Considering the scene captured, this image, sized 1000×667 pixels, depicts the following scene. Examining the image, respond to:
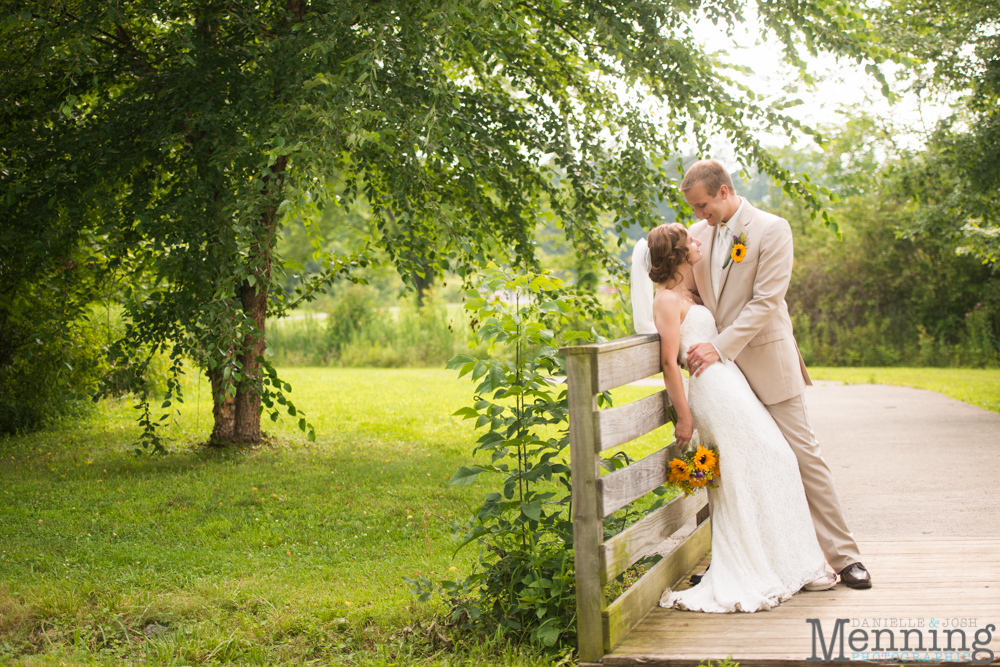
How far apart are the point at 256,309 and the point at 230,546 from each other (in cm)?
319

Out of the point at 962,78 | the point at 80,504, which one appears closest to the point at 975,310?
the point at 962,78

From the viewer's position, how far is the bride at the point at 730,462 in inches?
149

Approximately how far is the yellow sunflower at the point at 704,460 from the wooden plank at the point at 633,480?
0.19m

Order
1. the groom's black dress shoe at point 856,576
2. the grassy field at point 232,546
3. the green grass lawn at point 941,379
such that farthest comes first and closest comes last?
the green grass lawn at point 941,379 < the grassy field at point 232,546 < the groom's black dress shoe at point 856,576

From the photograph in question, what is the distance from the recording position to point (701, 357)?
395 cm

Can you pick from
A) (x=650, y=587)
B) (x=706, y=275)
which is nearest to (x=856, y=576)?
(x=650, y=587)

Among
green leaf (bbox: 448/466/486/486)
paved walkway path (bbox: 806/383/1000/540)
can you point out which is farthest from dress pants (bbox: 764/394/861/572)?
green leaf (bbox: 448/466/486/486)

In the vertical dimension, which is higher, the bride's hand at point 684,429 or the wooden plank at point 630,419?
the wooden plank at point 630,419

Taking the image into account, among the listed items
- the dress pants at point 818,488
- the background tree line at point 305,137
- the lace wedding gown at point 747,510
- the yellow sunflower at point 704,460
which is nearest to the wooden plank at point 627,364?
the lace wedding gown at point 747,510

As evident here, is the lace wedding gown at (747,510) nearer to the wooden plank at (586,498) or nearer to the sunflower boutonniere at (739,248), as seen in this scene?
the sunflower boutonniere at (739,248)

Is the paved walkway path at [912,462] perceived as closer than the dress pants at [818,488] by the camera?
No

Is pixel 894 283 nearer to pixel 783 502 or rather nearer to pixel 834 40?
pixel 834 40

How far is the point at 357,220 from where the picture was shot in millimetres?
30297

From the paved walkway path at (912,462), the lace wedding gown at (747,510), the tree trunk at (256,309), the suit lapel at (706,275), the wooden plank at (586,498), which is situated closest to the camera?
the wooden plank at (586,498)
